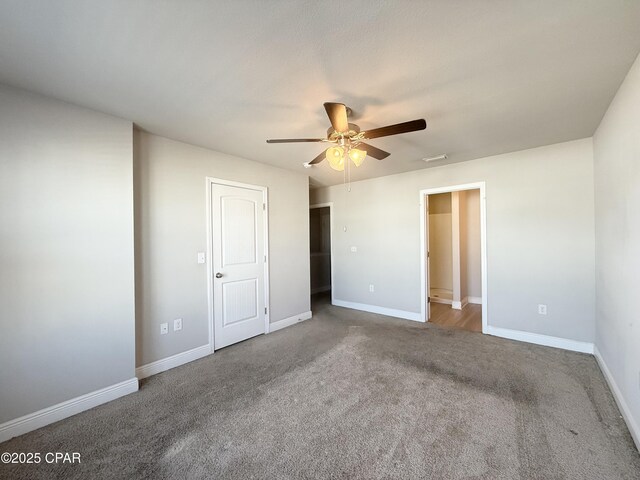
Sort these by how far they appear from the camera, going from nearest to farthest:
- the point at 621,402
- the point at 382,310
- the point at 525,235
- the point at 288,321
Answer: the point at 621,402 → the point at 525,235 → the point at 288,321 → the point at 382,310

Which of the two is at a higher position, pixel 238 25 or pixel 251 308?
pixel 238 25

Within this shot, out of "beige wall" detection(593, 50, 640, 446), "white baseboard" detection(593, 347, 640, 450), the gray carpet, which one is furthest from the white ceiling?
the gray carpet

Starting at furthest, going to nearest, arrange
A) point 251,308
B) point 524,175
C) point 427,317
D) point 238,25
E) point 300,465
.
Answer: point 427,317
point 251,308
point 524,175
point 300,465
point 238,25

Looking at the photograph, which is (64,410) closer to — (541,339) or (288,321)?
(288,321)

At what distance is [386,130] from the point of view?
190 centimetres

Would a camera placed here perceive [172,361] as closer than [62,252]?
No

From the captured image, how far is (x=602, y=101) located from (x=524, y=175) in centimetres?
123

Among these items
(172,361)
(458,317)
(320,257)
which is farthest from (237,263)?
(458,317)

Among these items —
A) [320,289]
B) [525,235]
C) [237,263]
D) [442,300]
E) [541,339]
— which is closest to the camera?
[541,339]

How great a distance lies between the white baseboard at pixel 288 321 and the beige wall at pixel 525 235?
1439mm

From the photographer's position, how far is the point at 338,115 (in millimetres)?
1768

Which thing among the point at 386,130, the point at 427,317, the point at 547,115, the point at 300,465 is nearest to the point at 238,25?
the point at 386,130

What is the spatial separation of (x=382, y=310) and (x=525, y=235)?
2.38 m

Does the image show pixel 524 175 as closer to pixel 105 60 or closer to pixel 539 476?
pixel 539 476
